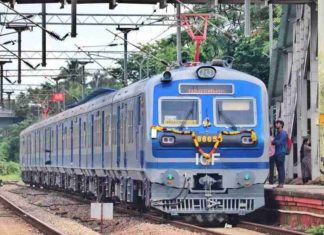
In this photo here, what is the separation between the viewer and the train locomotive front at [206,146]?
18188 millimetres

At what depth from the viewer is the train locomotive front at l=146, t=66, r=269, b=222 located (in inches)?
716

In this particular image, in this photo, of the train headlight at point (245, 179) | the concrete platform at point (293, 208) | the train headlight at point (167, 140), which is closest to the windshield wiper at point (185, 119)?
the train headlight at point (167, 140)

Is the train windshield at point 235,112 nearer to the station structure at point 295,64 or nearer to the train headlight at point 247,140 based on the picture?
the train headlight at point 247,140

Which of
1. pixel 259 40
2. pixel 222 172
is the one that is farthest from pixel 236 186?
pixel 259 40

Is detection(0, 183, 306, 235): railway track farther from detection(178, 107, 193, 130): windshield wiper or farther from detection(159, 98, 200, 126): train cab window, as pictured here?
detection(159, 98, 200, 126): train cab window

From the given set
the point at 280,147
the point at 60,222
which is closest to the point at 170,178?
the point at 280,147

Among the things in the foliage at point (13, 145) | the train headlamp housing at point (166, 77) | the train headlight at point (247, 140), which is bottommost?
the train headlight at point (247, 140)

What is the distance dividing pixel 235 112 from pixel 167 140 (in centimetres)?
152

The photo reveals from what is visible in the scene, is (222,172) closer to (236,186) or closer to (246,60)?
(236,186)

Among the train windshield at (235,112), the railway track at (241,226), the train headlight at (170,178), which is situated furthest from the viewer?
the train windshield at (235,112)

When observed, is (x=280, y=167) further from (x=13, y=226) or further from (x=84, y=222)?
(x=13, y=226)

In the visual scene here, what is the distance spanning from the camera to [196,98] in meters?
18.6

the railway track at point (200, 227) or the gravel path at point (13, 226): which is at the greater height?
the railway track at point (200, 227)

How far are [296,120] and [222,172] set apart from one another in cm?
1260
